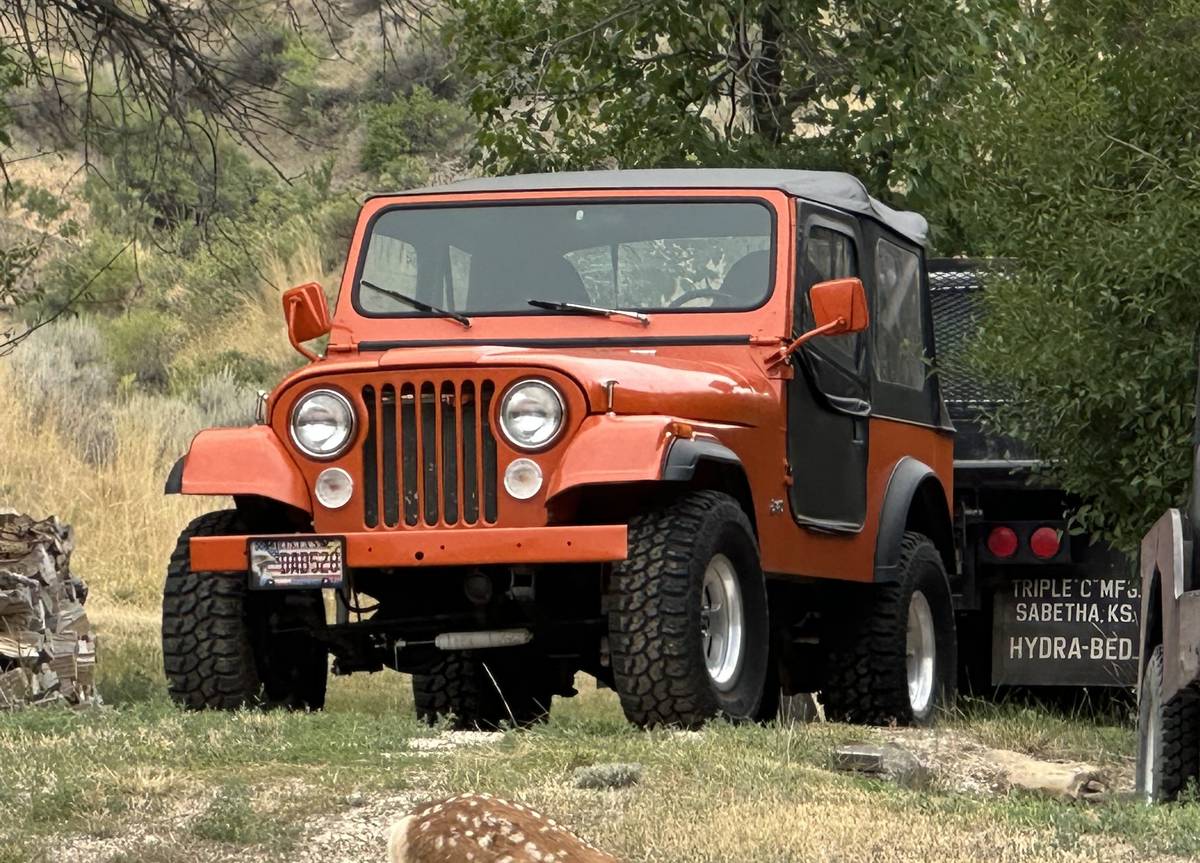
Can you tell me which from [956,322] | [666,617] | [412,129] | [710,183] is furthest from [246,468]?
[412,129]

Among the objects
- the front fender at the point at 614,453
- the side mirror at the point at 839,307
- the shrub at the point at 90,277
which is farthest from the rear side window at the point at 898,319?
the shrub at the point at 90,277

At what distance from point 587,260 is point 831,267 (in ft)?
3.31

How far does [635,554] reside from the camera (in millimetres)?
7484

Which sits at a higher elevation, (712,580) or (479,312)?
(479,312)

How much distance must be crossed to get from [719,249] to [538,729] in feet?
7.32

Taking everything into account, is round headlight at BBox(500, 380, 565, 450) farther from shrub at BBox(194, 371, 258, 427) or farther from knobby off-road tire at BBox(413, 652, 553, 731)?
shrub at BBox(194, 371, 258, 427)

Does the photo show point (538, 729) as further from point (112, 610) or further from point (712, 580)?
point (112, 610)

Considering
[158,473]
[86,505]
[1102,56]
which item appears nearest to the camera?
[1102,56]

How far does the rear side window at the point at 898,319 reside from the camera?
9781 mm

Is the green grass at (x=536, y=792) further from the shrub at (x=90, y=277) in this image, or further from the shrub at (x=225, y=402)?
the shrub at (x=90, y=277)

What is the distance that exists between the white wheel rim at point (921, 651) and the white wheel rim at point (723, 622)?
6.81 ft

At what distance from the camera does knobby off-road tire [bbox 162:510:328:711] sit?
789 centimetres

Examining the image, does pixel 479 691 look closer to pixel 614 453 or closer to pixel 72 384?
Result: pixel 614 453

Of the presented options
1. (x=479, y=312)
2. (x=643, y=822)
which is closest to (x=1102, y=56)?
(x=479, y=312)
